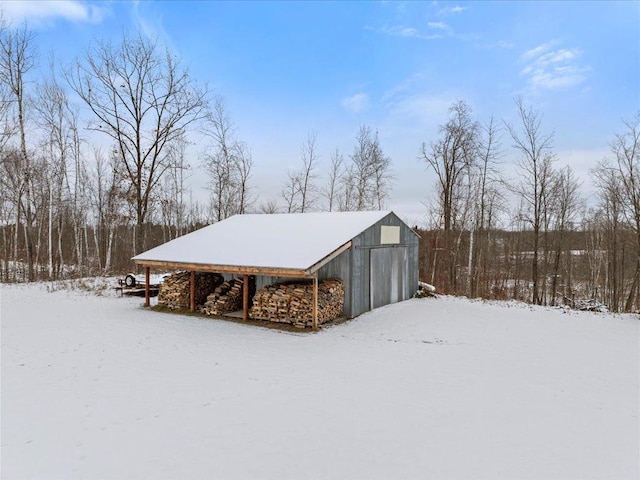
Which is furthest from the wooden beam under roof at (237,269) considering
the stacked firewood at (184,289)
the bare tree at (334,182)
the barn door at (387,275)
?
the bare tree at (334,182)

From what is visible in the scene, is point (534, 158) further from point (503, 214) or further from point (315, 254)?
point (315, 254)

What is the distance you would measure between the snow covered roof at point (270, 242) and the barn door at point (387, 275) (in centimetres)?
134

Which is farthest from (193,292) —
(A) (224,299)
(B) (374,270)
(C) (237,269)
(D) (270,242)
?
(B) (374,270)

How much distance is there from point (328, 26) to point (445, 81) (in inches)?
234

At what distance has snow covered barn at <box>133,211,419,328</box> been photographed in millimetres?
10094

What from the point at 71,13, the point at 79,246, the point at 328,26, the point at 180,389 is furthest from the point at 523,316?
the point at 79,246

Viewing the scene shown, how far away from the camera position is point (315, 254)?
32.3ft

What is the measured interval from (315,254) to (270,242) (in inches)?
95.9

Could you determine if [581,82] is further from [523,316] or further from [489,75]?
[523,316]

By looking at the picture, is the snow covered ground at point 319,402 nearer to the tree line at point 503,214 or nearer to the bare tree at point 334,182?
the tree line at point 503,214

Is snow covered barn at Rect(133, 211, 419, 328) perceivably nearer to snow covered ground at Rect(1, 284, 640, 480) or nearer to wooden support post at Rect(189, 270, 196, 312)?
wooden support post at Rect(189, 270, 196, 312)

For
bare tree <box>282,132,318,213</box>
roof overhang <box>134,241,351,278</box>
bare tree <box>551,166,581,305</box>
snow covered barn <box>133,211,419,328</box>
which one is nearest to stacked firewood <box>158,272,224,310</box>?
snow covered barn <box>133,211,419,328</box>

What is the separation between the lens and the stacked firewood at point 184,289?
12.5 m

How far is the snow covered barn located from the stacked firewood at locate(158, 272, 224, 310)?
0.50 m
